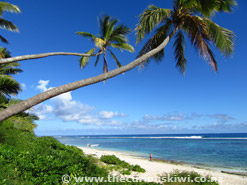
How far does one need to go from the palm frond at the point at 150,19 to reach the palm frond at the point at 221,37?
63.8 inches

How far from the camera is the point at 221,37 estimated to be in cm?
608

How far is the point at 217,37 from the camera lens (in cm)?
610

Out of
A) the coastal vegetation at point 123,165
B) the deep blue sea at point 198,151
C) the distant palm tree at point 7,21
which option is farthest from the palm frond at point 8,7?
the deep blue sea at point 198,151

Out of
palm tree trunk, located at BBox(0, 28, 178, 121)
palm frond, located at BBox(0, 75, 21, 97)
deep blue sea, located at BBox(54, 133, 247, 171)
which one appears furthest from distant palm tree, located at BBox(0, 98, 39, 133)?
deep blue sea, located at BBox(54, 133, 247, 171)

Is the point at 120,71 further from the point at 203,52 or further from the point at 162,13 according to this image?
the point at 203,52

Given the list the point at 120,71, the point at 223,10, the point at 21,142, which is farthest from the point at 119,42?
the point at 21,142

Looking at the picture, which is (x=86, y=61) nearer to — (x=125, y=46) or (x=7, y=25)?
(x=125, y=46)

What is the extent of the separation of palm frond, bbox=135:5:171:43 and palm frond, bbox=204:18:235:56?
1.62 m

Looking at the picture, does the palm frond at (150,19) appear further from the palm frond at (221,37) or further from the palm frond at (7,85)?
the palm frond at (7,85)

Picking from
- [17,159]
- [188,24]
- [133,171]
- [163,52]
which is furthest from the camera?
[133,171]

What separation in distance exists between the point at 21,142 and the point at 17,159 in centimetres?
392

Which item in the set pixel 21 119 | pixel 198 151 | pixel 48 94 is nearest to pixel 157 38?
pixel 48 94

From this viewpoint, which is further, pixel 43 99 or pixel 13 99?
pixel 13 99

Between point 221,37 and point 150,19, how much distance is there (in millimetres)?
2617
